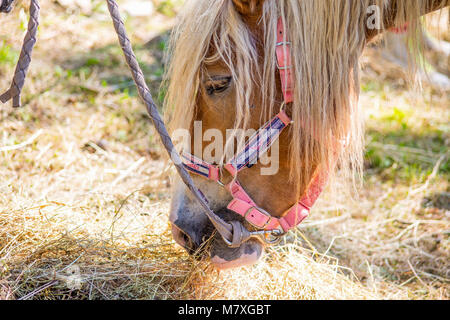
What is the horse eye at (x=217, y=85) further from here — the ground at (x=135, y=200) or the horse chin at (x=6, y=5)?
the horse chin at (x=6, y=5)

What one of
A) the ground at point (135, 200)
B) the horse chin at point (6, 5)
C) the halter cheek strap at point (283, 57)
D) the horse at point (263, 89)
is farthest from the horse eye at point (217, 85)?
the horse chin at point (6, 5)

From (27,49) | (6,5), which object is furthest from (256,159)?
(6,5)

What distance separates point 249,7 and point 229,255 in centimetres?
99

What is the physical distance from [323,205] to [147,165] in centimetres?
136

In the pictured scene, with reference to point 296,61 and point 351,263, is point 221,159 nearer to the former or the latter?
point 296,61

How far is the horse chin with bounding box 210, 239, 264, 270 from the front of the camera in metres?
1.80

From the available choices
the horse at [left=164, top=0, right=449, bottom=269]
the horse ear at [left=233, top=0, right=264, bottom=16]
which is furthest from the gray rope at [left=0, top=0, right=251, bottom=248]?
the horse ear at [left=233, top=0, right=264, bottom=16]

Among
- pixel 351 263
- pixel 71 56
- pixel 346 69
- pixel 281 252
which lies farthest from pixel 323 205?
pixel 71 56

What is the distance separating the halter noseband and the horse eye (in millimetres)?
209

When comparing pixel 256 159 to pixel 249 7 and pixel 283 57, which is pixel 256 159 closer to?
pixel 283 57

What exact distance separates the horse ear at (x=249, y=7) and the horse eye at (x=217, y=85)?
0.26m

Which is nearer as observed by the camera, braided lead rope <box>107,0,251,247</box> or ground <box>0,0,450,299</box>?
braided lead rope <box>107,0,251,247</box>

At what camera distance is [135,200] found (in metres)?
2.73

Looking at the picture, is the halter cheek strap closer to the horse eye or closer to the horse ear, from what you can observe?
the horse ear
